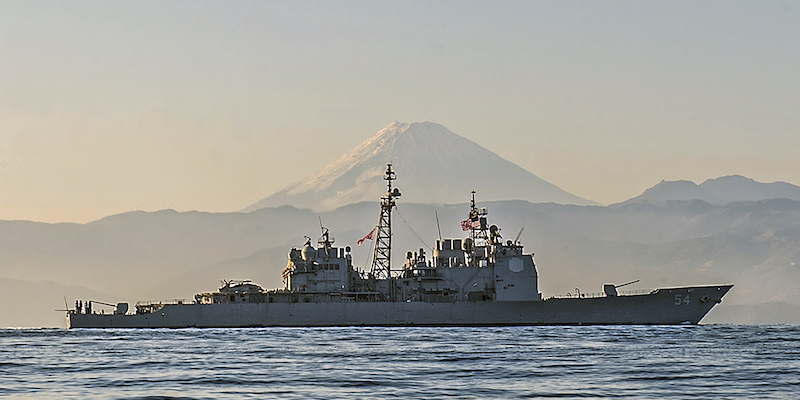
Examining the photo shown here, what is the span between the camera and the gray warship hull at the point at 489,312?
57.2 metres

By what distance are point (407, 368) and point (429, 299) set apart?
97.6 ft

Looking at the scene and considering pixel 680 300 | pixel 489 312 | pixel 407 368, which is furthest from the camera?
pixel 489 312

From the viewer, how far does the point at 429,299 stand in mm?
58375

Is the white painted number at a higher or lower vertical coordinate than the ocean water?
higher

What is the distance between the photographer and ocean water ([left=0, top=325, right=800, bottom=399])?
23047 millimetres

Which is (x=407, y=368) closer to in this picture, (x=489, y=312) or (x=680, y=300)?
(x=489, y=312)

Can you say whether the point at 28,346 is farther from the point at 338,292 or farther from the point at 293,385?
the point at 293,385

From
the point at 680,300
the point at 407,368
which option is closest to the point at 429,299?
the point at 680,300

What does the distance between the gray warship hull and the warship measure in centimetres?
6

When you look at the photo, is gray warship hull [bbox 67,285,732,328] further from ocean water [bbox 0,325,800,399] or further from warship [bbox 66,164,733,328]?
ocean water [bbox 0,325,800,399]

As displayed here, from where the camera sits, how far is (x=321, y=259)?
60.0 meters

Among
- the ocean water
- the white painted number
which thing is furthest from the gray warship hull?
the ocean water

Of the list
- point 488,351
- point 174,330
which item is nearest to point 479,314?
point 174,330

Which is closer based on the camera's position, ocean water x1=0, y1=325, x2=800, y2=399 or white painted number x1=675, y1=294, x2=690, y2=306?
ocean water x1=0, y1=325, x2=800, y2=399
